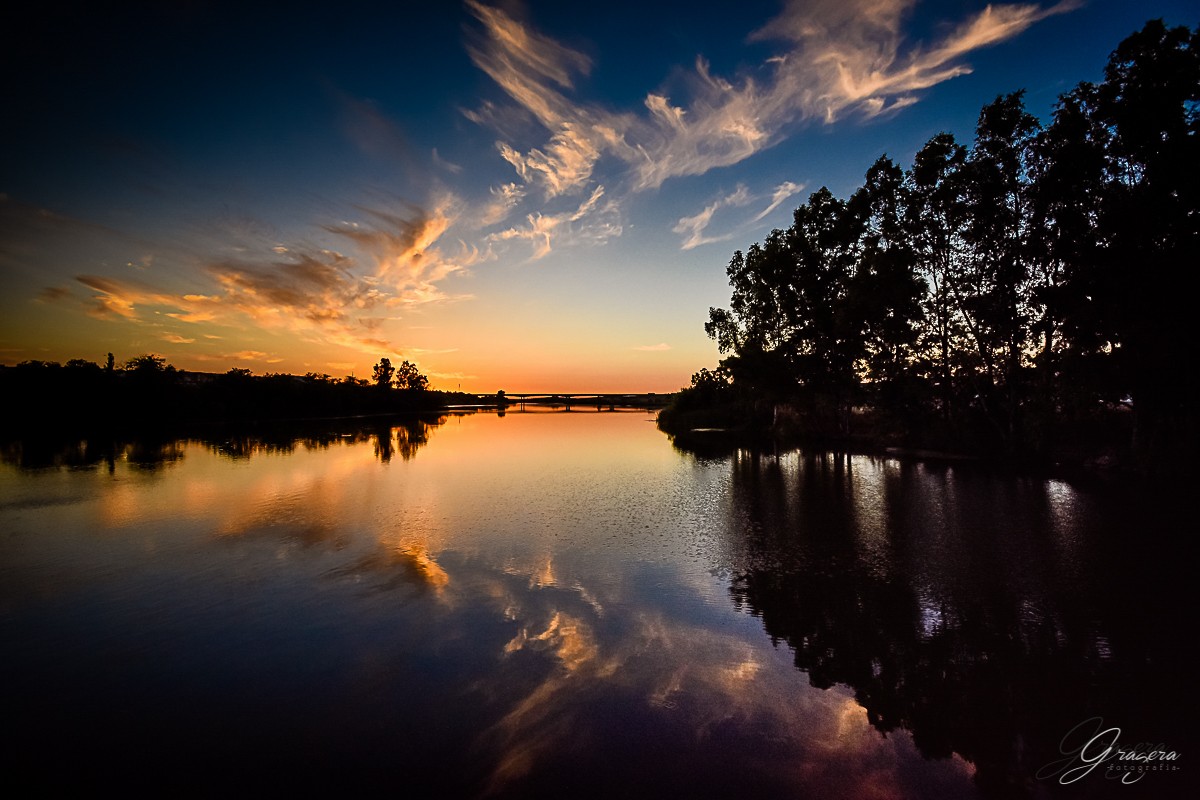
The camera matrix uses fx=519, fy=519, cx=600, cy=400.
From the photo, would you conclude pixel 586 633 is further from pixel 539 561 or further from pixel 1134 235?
pixel 1134 235

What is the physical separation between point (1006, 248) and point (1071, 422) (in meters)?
11.8

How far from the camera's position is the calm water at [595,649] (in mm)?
6160

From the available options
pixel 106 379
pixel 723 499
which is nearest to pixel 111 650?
pixel 723 499

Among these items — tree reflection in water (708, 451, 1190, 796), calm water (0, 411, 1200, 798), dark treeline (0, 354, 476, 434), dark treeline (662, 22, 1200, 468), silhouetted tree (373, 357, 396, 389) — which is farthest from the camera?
silhouetted tree (373, 357, 396, 389)

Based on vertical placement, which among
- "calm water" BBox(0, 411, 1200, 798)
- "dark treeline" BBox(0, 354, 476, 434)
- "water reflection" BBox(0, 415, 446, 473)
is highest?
"dark treeline" BBox(0, 354, 476, 434)

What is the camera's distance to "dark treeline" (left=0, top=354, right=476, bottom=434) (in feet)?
239

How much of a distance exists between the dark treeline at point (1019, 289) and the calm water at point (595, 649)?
387 inches

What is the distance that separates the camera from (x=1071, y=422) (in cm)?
3281

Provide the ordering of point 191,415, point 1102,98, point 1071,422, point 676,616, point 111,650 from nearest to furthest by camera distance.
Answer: point 111,650
point 676,616
point 1102,98
point 1071,422
point 191,415

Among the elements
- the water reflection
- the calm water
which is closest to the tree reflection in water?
the calm water

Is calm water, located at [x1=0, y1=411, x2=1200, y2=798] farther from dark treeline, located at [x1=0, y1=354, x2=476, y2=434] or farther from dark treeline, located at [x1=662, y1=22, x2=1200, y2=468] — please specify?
dark treeline, located at [x1=0, y1=354, x2=476, y2=434]

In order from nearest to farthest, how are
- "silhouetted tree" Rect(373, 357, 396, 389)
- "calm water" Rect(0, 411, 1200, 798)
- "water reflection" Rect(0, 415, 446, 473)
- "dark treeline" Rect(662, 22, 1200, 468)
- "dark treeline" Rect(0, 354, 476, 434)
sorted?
"calm water" Rect(0, 411, 1200, 798), "dark treeline" Rect(662, 22, 1200, 468), "water reflection" Rect(0, 415, 446, 473), "dark treeline" Rect(0, 354, 476, 434), "silhouetted tree" Rect(373, 357, 396, 389)

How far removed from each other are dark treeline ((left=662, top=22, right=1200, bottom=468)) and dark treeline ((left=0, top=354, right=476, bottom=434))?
91.1 meters

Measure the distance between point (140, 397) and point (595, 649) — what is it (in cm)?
10286
